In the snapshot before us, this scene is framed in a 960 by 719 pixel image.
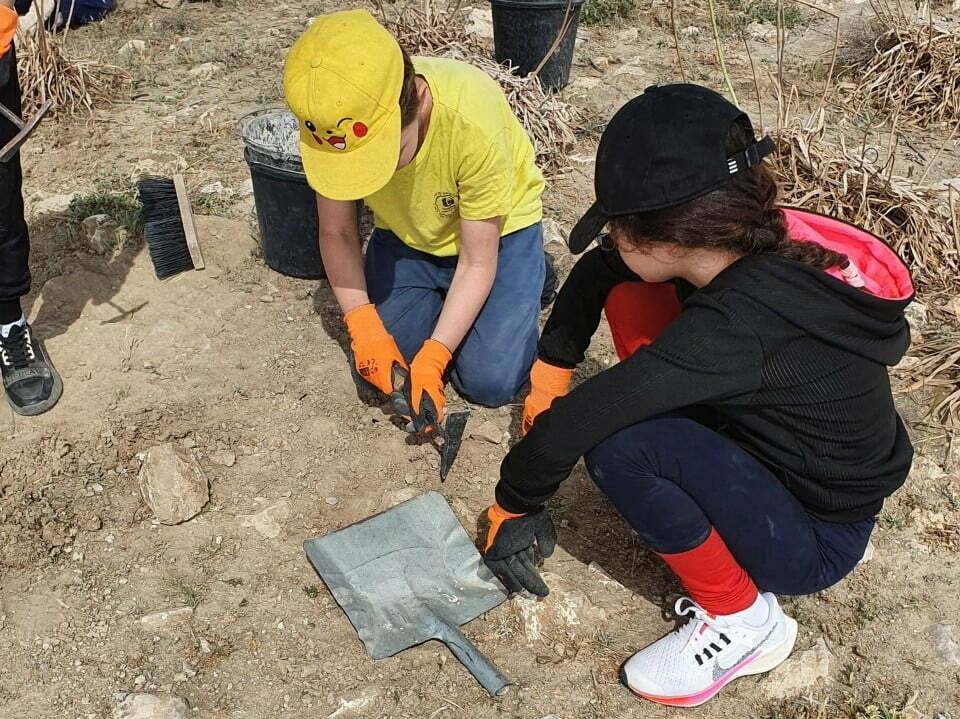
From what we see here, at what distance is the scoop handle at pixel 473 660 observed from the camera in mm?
1873

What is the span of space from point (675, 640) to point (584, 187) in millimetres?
2264

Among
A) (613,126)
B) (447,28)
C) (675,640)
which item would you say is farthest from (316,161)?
(447,28)

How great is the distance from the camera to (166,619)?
197 cm

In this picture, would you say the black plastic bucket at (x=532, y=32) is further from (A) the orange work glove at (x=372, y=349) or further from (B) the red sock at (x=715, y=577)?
(B) the red sock at (x=715, y=577)

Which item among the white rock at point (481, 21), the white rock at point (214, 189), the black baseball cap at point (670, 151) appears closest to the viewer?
the black baseball cap at point (670, 151)

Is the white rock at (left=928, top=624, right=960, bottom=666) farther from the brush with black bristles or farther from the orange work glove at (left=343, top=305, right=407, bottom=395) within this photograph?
the brush with black bristles

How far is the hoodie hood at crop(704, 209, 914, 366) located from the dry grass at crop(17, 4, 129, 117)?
343cm

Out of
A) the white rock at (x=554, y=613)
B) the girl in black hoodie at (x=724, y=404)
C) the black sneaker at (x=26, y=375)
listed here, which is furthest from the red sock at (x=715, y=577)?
the black sneaker at (x=26, y=375)

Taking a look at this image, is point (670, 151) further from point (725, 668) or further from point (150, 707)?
point (150, 707)

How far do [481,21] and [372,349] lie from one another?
332 cm

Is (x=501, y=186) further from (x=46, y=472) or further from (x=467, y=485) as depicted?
(x=46, y=472)

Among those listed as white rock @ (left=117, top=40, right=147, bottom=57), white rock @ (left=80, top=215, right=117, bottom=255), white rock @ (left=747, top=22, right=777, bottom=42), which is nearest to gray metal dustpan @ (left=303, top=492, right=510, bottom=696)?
white rock @ (left=80, top=215, right=117, bottom=255)

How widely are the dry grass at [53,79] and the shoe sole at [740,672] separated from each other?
349 cm

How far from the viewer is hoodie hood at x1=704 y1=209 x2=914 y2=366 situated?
58.5 inches
